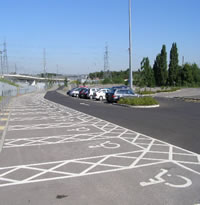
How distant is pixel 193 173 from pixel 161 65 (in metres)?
63.6

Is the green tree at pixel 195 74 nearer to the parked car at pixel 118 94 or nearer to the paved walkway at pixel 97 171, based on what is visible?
the parked car at pixel 118 94

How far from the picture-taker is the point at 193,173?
5.62 metres

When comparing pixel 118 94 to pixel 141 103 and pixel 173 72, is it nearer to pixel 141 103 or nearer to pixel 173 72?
pixel 141 103

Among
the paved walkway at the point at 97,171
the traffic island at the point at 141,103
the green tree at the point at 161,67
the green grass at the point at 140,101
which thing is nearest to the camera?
the paved walkway at the point at 97,171

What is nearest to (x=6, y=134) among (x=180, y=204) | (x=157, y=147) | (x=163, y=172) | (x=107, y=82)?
(x=157, y=147)

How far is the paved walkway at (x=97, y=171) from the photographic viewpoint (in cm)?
450

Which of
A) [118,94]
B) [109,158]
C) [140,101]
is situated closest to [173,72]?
[118,94]

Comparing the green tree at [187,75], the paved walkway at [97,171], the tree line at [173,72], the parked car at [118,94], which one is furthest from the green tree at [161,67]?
the paved walkway at [97,171]

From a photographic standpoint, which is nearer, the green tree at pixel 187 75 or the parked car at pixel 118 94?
the parked car at pixel 118 94

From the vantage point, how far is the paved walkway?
4.50m

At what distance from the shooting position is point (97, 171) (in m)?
5.80

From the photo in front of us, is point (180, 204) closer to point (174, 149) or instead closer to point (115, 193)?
point (115, 193)

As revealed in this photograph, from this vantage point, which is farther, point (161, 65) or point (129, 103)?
point (161, 65)

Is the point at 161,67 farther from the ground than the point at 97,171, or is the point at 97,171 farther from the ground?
the point at 161,67
